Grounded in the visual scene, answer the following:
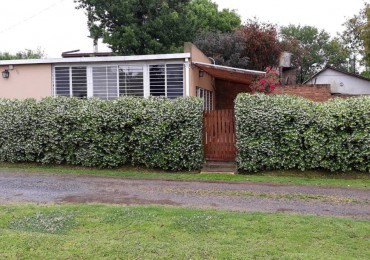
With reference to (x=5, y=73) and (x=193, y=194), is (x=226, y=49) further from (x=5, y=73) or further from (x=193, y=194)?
(x=193, y=194)

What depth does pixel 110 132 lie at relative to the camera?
11.5m

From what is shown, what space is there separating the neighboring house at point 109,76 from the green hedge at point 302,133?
3.58m

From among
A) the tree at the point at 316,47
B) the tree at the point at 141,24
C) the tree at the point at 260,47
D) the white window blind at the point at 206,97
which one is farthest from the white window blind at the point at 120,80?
the tree at the point at 316,47

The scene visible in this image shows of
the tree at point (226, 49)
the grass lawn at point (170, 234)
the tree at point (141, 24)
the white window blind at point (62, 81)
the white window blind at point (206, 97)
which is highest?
the tree at point (141, 24)

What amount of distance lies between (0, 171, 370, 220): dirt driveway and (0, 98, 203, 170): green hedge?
1430mm

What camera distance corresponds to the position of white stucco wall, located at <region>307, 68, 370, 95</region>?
92.4ft

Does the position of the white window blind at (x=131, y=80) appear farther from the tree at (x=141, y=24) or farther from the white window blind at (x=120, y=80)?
the tree at (x=141, y=24)

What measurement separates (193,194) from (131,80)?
24.3 ft

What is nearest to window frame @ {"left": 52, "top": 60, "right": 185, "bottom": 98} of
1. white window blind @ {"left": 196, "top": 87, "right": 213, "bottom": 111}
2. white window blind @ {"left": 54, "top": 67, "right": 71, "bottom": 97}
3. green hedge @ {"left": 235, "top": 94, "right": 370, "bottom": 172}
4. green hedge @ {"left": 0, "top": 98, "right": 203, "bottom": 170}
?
white window blind @ {"left": 54, "top": 67, "right": 71, "bottom": 97}

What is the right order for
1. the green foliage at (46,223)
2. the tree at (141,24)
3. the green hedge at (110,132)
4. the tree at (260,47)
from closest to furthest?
the green foliage at (46,223)
the green hedge at (110,132)
the tree at (260,47)
the tree at (141,24)

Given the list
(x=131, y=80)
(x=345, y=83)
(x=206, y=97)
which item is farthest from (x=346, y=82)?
(x=131, y=80)

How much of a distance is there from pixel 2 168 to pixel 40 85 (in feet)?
14.1

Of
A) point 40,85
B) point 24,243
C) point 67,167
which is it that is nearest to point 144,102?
point 67,167

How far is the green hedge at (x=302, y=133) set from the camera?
33.9 ft
